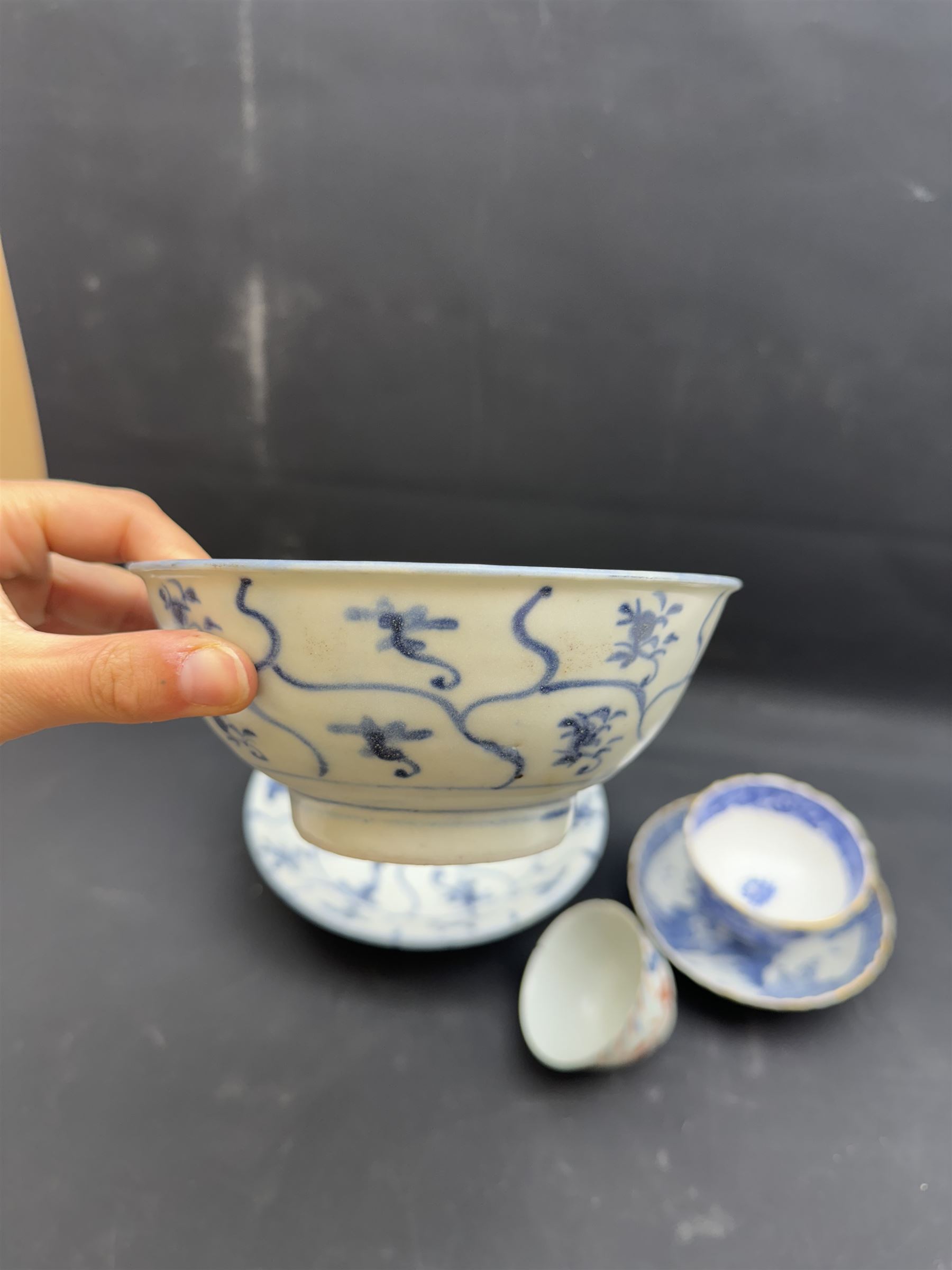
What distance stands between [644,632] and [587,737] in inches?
2.6

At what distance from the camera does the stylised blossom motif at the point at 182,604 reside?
13.9 inches

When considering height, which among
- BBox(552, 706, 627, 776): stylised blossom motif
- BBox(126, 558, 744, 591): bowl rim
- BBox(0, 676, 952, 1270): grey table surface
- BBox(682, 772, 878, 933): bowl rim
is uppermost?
BBox(126, 558, 744, 591): bowl rim

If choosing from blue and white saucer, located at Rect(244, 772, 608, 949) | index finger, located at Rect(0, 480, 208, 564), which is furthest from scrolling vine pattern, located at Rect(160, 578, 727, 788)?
index finger, located at Rect(0, 480, 208, 564)

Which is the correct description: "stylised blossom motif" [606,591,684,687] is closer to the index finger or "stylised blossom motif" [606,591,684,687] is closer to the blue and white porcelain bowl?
the blue and white porcelain bowl

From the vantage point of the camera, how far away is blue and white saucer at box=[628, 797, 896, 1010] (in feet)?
1.53

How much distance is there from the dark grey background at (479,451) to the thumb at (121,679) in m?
0.23

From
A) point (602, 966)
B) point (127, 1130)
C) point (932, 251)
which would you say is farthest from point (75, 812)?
point (932, 251)

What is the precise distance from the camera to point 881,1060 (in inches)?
18.1

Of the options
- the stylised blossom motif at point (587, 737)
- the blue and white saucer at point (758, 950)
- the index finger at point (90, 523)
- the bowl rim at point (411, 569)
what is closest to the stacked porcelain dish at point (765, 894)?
the blue and white saucer at point (758, 950)

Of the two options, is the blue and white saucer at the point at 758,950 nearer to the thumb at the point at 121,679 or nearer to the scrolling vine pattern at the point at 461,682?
the scrolling vine pattern at the point at 461,682

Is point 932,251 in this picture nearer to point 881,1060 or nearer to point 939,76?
point 939,76

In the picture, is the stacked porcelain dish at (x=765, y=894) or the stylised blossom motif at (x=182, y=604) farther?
the stacked porcelain dish at (x=765, y=894)

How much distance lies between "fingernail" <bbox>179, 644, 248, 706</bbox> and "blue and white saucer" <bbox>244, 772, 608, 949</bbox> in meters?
0.18

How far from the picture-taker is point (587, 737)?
39cm
